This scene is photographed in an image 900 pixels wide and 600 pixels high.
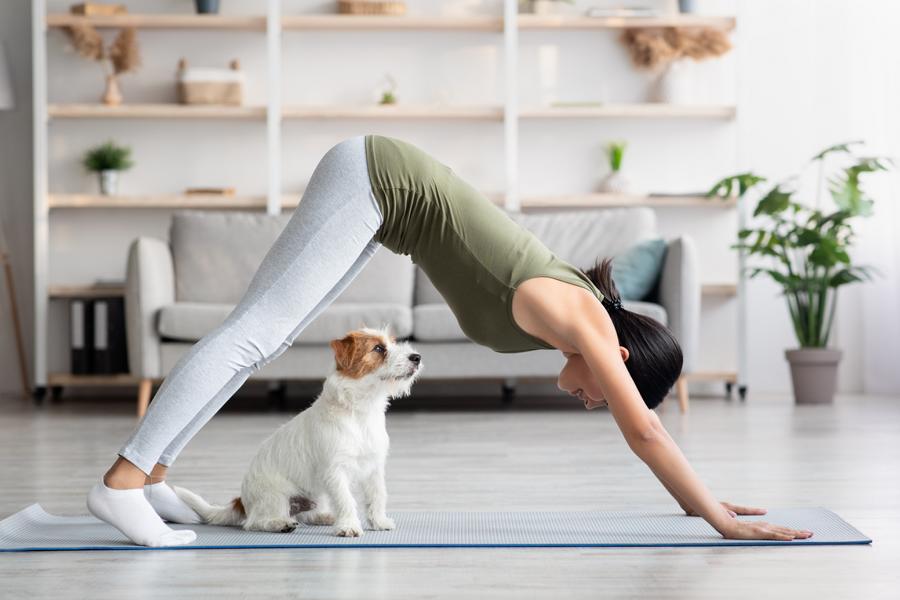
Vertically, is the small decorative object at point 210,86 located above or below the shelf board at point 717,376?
above

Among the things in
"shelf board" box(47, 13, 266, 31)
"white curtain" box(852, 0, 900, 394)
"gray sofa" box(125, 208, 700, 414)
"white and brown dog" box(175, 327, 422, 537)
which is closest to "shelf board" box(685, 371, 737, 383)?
"gray sofa" box(125, 208, 700, 414)

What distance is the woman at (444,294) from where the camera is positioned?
178 cm

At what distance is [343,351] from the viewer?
199 centimetres

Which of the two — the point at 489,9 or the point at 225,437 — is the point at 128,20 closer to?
the point at 489,9

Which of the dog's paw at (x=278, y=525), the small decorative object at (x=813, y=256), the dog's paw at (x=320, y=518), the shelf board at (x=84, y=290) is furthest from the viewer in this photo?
the shelf board at (x=84, y=290)

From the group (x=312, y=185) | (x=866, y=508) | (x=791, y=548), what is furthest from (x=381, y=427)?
(x=866, y=508)

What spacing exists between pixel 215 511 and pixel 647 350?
0.89 metres

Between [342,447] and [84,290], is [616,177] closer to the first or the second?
[84,290]

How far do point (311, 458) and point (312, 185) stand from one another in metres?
0.50

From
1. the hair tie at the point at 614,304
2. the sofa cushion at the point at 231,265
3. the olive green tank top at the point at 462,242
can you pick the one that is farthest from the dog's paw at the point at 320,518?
the sofa cushion at the point at 231,265

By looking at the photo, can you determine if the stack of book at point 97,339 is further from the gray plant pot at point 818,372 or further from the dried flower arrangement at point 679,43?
the gray plant pot at point 818,372

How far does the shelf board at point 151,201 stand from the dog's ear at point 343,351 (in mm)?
3346

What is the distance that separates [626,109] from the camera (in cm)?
529

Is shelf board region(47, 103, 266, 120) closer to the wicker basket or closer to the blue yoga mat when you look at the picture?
the wicker basket
